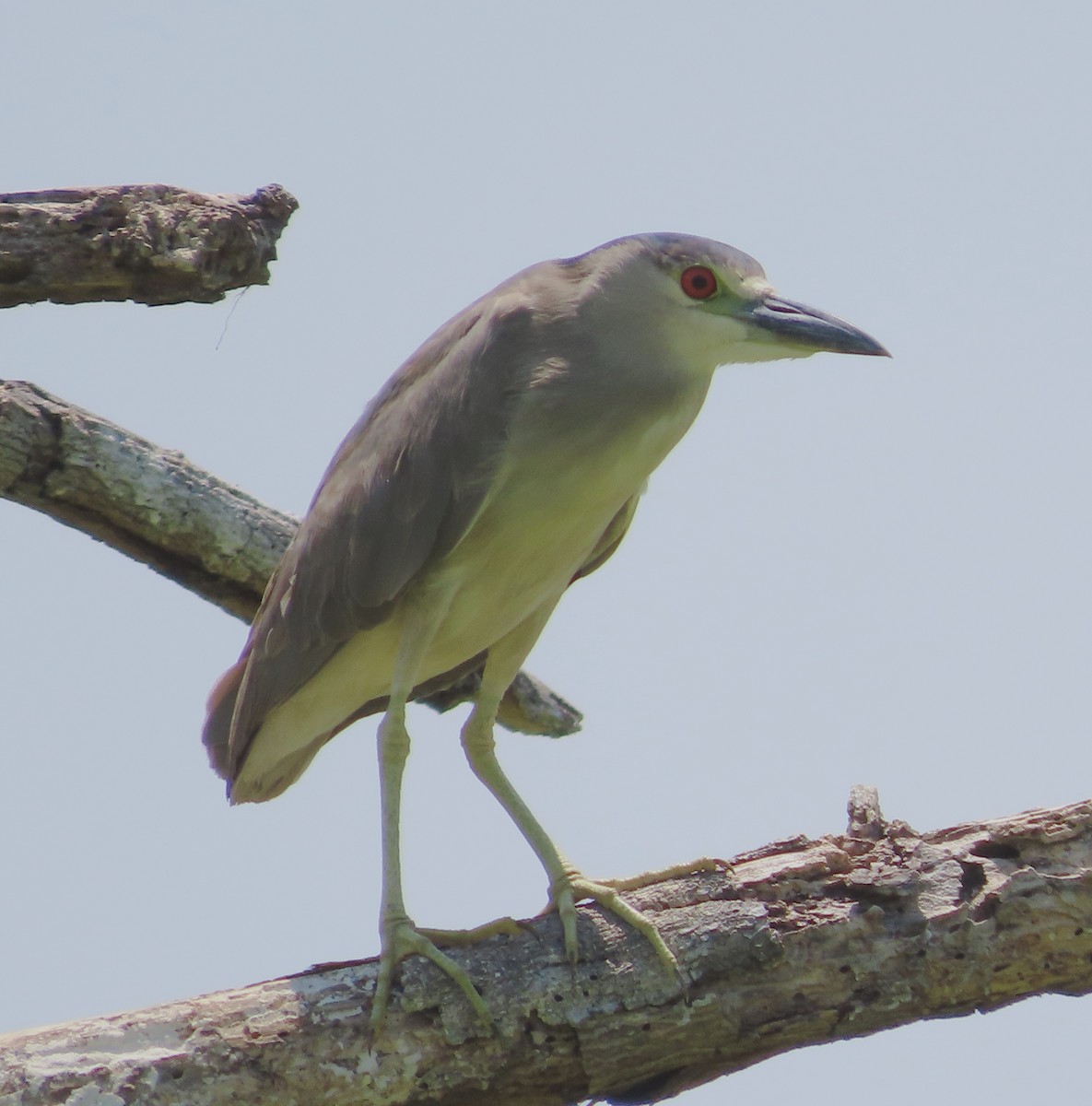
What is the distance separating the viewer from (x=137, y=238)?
4078 mm

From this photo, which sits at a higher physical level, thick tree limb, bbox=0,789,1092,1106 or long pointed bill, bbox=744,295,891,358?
long pointed bill, bbox=744,295,891,358

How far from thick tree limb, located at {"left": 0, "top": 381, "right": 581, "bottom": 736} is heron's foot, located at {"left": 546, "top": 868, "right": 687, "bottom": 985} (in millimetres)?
1523

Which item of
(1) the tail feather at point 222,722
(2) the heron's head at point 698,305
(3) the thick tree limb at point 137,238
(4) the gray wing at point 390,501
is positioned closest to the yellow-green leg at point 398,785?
(4) the gray wing at point 390,501

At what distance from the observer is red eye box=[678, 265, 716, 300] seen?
4129 mm

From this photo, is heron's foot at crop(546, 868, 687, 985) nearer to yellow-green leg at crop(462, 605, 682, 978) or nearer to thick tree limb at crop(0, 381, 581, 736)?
yellow-green leg at crop(462, 605, 682, 978)

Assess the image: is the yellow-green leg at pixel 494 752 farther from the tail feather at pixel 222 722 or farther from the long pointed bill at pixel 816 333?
the long pointed bill at pixel 816 333

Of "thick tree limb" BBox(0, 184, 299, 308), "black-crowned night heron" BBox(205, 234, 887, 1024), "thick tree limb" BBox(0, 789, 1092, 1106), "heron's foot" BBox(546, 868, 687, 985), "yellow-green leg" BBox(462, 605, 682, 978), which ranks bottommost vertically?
"thick tree limb" BBox(0, 789, 1092, 1106)

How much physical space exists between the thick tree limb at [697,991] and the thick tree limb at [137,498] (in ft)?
5.49

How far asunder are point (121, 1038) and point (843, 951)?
1673 mm

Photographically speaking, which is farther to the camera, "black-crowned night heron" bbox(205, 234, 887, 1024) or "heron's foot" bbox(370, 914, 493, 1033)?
"black-crowned night heron" bbox(205, 234, 887, 1024)

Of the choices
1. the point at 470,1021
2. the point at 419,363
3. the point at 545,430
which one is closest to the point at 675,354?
the point at 545,430

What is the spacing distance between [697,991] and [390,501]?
1.63 meters

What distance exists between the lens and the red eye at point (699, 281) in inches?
163

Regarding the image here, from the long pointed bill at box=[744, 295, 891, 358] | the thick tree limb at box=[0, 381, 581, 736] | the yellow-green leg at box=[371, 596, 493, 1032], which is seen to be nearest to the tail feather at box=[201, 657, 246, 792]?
the thick tree limb at box=[0, 381, 581, 736]
